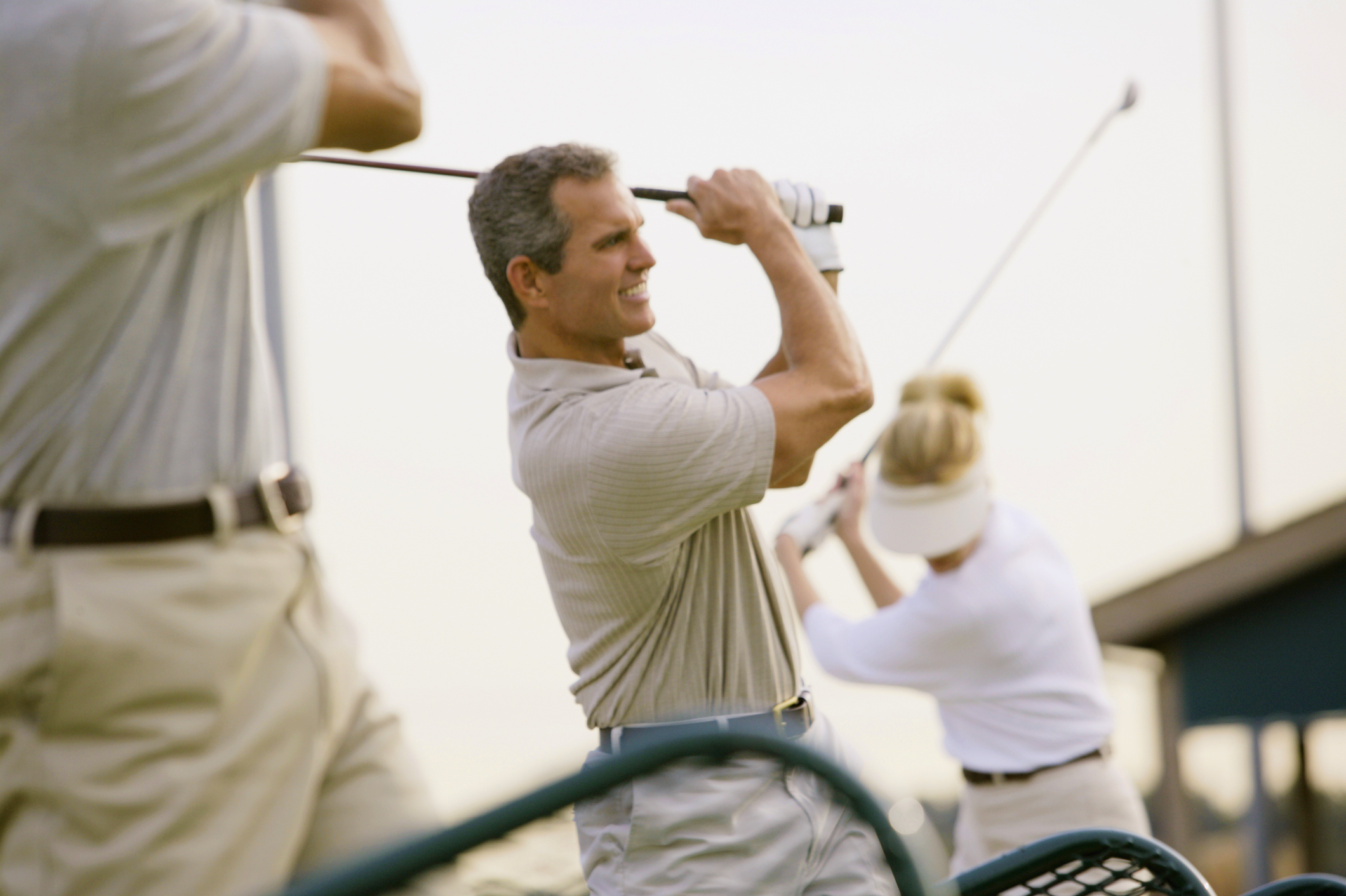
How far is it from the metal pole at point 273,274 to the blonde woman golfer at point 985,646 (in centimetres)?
131

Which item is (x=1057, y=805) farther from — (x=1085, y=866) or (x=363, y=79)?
(x=363, y=79)

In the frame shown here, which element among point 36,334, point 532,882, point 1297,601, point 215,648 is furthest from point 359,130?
point 1297,601

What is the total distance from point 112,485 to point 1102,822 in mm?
2680

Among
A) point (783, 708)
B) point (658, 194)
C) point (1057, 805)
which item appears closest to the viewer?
point (783, 708)

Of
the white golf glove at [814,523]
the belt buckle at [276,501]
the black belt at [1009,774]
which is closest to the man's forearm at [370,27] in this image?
the belt buckle at [276,501]

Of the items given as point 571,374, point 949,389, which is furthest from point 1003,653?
point 571,374

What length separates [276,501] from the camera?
1226 millimetres

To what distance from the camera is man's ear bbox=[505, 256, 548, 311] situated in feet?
7.68

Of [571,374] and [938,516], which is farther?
[938,516]

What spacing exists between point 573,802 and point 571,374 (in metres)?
1.24

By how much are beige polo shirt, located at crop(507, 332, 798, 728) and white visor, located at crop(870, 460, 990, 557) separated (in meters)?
1.10

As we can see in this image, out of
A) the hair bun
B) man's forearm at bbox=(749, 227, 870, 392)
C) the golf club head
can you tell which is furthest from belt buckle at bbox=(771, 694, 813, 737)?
the golf club head

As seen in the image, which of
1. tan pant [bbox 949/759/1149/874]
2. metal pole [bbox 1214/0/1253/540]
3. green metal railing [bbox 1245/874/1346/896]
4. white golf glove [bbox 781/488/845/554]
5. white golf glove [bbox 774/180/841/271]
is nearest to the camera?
green metal railing [bbox 1245/874/1346/896]

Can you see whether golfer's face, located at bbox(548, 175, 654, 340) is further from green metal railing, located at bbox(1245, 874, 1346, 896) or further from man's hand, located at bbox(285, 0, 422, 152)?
green metal railing, located at bbox(1245, 874, 1346, 896)
